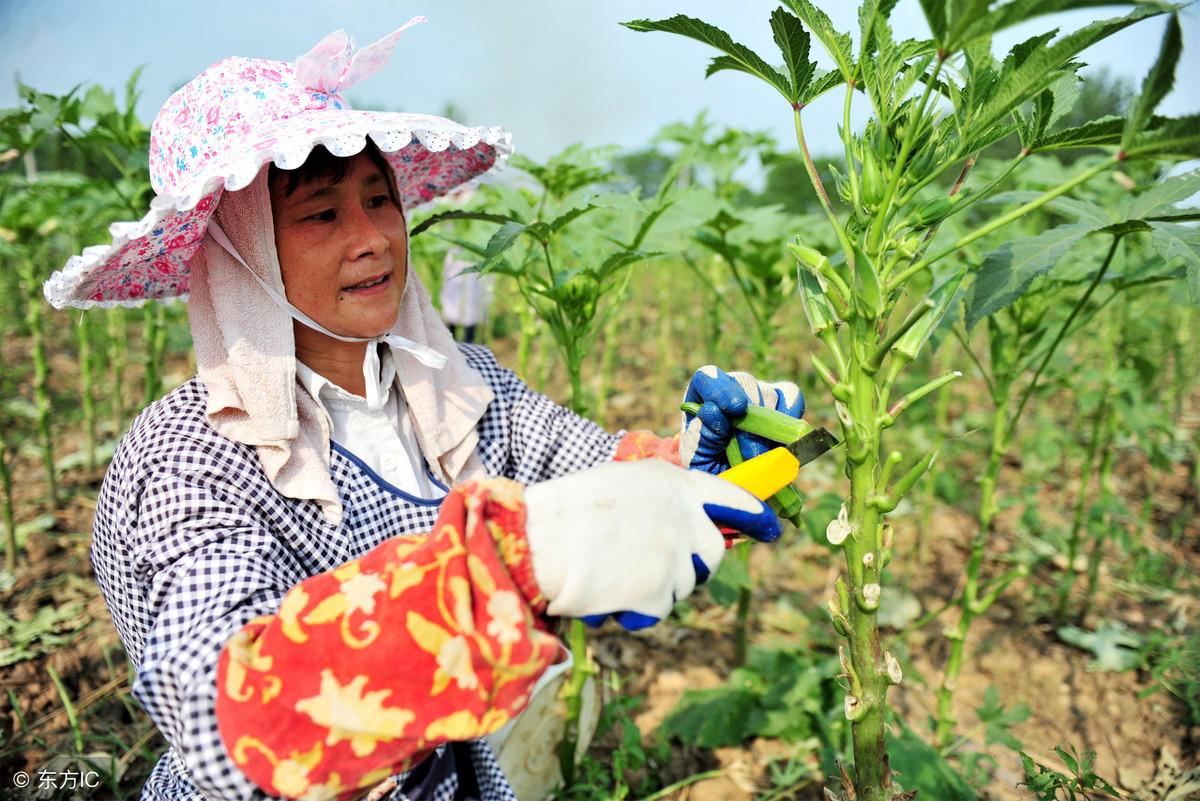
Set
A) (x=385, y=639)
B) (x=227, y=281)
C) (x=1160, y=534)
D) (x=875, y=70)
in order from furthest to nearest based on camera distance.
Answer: (x=1160, y=534)
(x=227, y=281)
(x=875, y=70)
(x=385, y=639)

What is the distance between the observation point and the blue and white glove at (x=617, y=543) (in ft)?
3.33

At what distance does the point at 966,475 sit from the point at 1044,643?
4.65 feet

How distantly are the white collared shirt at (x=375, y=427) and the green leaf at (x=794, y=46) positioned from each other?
3.10 ft

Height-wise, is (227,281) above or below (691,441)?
above

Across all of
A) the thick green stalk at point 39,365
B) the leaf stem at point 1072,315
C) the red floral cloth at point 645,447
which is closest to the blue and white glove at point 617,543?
the red floral cloth at point 645,447

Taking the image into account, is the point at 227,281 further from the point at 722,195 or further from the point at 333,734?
the point at 722,195

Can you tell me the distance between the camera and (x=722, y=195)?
2668mm

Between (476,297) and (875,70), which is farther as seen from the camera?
(476,297)

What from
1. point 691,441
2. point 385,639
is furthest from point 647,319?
point 385,639

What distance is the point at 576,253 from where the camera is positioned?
6.86 feet

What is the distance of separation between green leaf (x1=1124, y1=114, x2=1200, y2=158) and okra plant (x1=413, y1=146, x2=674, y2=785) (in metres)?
0.90

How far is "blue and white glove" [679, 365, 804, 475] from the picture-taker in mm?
1395

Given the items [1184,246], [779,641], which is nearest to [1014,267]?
[1184,246]

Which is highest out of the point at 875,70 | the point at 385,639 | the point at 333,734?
the point at 875,70
